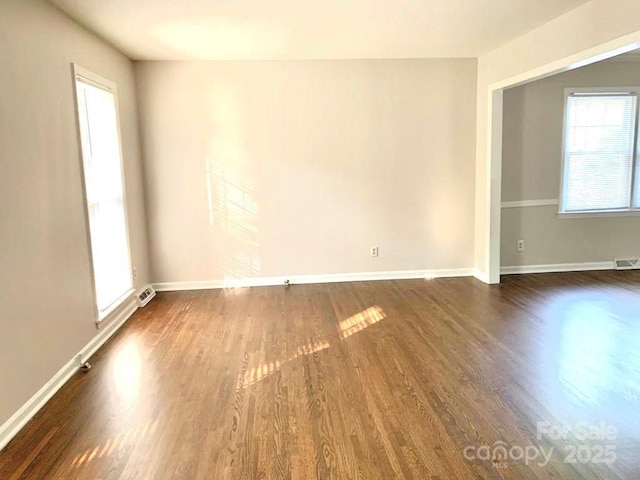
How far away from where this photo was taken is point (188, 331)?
4008 millimetres

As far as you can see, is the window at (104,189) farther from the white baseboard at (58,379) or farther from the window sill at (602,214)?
the window sill at (602,214)

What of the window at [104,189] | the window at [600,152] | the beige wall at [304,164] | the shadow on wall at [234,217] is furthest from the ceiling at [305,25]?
the window at [600,152]

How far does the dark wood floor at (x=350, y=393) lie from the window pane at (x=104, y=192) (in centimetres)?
49

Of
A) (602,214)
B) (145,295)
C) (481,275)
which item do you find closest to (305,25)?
(145,295)

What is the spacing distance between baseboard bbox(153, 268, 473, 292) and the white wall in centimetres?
44

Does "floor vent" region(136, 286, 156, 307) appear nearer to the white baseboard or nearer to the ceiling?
the white baseboard

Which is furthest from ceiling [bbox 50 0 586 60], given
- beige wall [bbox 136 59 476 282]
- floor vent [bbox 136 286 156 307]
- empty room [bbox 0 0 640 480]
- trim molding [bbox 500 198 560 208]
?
floor vent [bbox 136 286 156 307]

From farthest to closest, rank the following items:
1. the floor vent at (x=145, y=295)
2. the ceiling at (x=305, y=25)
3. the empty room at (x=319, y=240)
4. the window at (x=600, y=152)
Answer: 1. the window at (x=600, y=152)
2. the floor vent at (x=145, y=295)
3. the ceiling at (x=305, y=25)
4. the empty room at (x=319, y=240)

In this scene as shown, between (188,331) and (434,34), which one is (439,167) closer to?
Result: (434,34)

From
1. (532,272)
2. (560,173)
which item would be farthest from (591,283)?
(560,173)

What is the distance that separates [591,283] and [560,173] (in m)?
1.36

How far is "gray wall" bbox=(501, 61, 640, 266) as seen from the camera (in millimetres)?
5391

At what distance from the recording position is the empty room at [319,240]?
2.43 meters

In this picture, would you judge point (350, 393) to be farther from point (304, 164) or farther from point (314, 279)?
point (304, 164)
